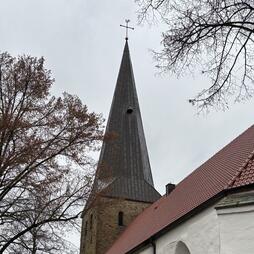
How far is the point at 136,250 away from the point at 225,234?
6.57 metres

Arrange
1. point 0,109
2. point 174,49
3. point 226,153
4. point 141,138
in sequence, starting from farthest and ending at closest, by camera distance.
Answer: point 141,138 → point 226,153 → point 0,109 → point 174,49

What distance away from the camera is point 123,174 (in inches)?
1016

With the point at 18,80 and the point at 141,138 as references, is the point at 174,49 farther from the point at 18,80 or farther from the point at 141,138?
the point at 141,138

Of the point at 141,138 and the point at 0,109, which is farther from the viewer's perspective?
the point at 141,138

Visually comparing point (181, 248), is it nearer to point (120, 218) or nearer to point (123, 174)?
point (120, 218)

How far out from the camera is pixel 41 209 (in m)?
10.2

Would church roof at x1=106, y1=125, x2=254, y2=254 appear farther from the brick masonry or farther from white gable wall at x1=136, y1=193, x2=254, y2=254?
the brick masonry

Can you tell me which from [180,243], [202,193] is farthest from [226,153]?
[180,243]

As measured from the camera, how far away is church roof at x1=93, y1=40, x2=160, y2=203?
82.0 feet

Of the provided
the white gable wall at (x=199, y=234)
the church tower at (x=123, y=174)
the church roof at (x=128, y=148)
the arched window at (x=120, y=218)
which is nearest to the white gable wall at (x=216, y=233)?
the white gable wall at (x=199, y=234)

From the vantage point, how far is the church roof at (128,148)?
82.0 feet

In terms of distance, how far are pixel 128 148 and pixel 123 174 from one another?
6.30 ft

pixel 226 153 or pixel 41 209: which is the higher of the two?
pixel 226 153

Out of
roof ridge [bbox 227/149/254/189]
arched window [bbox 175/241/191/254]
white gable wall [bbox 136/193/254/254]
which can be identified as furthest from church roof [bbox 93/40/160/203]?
roof ridge [bbox 227/149/254/189]
